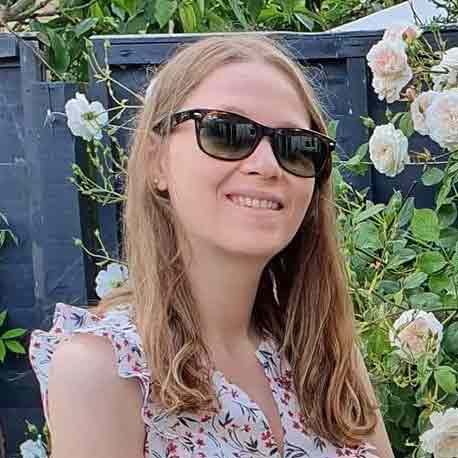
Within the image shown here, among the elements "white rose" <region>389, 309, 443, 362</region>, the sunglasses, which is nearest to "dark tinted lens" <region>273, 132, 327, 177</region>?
the sunglasses

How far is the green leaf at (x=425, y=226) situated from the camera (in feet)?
7.55

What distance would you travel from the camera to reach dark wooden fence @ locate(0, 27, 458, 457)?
103 inches

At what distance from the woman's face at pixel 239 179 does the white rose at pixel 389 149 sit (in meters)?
0.72

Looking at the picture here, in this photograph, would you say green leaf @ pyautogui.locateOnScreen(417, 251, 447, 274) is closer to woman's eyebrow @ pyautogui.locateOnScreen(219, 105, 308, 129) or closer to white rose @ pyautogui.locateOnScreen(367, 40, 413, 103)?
white rose @ pyautogui.locateOnScreen(367, 40, 413, 103)

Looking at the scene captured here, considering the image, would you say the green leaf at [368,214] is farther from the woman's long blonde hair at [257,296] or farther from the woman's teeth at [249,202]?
the woman's teeth at [249,202]

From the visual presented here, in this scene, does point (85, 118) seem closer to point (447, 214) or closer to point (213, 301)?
point (447, 214)

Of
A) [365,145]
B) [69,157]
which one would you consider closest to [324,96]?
[365,145]

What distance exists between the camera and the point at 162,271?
1501mm

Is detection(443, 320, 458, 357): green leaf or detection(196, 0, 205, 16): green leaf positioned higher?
detection(196, 0, 205, 16): green leaf

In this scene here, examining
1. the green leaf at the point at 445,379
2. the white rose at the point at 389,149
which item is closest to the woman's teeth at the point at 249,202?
the green leaf at the point at 445,379

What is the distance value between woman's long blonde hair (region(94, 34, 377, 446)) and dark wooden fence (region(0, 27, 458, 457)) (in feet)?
3.06

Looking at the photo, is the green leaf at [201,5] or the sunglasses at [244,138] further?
the green leaf at [201,5]

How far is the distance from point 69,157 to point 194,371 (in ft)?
4.88

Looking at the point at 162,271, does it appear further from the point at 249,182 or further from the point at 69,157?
the point at 69,157
